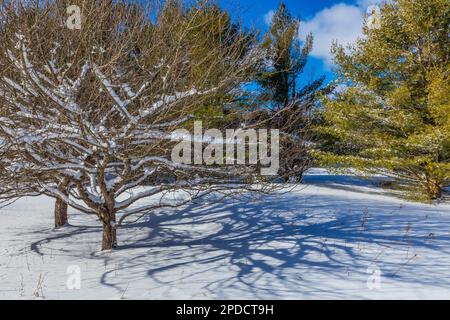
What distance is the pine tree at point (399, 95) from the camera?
32.5ft

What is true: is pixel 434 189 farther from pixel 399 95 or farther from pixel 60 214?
pixel 60 214

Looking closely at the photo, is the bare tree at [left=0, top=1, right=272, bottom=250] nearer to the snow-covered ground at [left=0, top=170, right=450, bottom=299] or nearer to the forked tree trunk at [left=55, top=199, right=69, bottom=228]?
→ the snow-covered ground at [left=0, top=170, right=450, bottom=299]

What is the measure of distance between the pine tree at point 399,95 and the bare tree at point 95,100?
6.11 m

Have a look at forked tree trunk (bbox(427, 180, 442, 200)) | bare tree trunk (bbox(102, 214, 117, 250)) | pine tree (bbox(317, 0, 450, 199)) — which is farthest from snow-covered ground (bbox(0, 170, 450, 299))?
forked tree trunk (bbox(427, 180, 442, 200))

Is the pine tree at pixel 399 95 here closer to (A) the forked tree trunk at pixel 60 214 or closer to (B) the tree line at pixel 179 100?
(B) the tree line at pixel 179 100

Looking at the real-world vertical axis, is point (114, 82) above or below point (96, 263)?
above

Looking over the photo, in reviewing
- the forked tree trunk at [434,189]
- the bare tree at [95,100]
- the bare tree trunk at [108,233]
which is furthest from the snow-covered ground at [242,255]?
the forked tree trunk at [434,189]

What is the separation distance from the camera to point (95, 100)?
5020 mm

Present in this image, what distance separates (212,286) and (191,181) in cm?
192

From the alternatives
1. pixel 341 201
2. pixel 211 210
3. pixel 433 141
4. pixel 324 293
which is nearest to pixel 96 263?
pixel 324 293

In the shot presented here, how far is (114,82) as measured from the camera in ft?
16.5

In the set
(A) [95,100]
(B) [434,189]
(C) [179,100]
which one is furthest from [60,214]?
(B) [434,189]

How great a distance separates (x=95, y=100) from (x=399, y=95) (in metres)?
8.27
